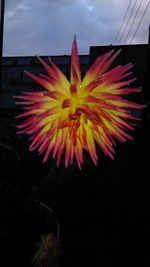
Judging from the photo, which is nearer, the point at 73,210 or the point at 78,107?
the point at 78,107

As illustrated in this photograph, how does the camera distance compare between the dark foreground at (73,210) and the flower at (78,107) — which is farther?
the dark foreground at (73,210)

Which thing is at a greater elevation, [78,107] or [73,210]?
[78,107]

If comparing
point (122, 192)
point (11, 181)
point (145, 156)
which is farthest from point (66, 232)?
point (145, 156)

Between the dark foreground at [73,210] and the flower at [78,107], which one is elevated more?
the flower at [78,107]

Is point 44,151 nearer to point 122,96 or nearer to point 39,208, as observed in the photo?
point 122,96

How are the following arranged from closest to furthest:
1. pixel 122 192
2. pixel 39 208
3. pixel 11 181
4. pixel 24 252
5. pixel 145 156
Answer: pixel 24 252
pixel 39 208
pixel 11 181
pixel 122 192
pixel 145 156
